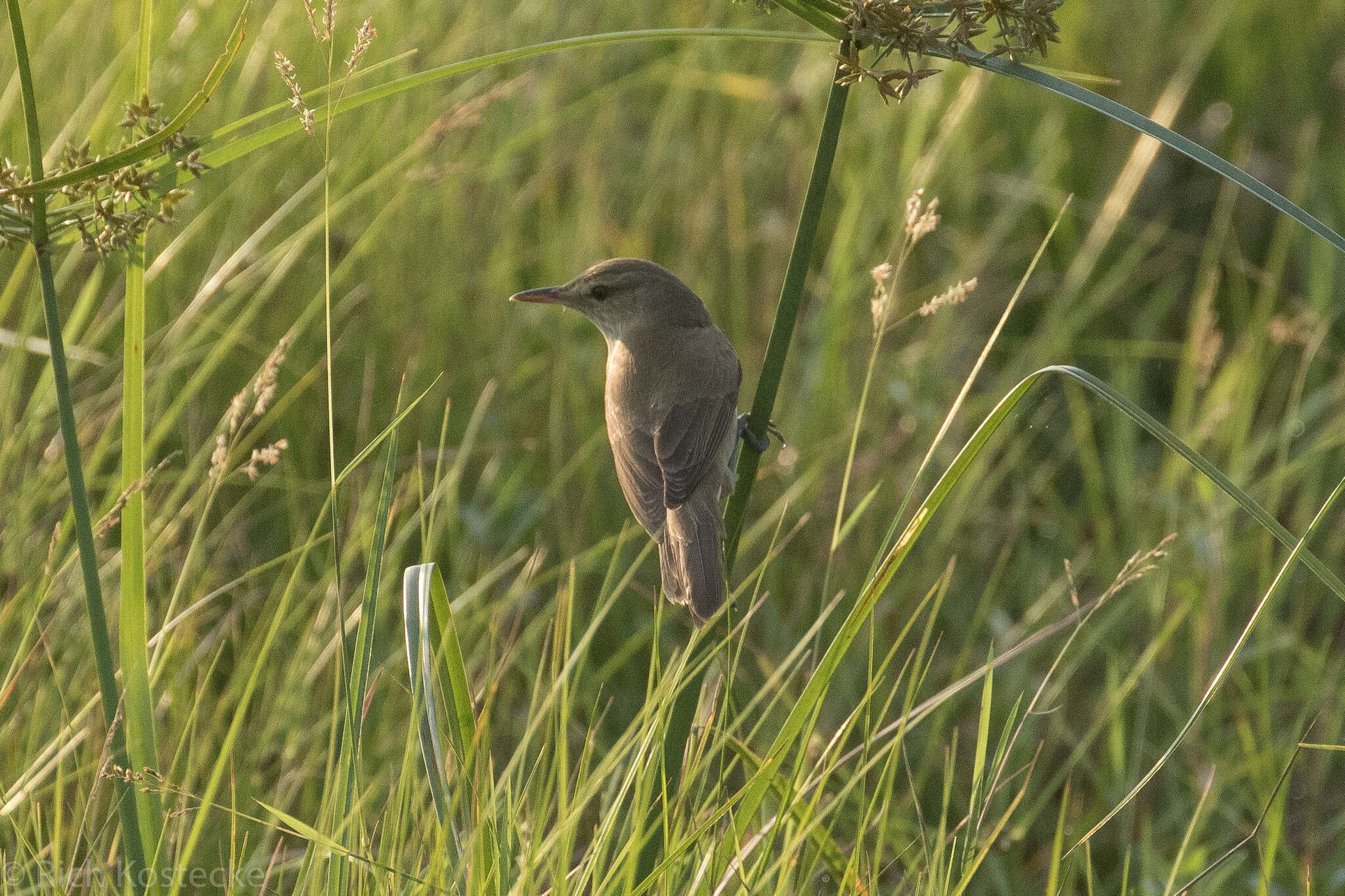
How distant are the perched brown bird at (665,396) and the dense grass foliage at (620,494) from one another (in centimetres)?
21

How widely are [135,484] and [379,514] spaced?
368 mm

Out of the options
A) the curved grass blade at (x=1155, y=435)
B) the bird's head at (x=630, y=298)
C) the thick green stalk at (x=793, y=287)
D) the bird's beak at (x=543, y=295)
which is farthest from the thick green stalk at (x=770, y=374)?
the bird's head at (x=630, y=298)

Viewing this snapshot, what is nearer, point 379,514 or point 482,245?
point 379,514

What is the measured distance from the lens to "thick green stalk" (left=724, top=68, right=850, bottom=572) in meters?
1.68

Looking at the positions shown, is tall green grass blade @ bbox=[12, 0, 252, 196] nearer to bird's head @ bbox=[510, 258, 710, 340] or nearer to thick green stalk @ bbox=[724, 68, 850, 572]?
thick green stalk @ bbox=[724, 68, 850, 572]

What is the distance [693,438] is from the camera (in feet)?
10.1

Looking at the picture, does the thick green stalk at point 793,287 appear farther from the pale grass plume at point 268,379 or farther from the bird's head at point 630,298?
the bird's head at point 630,298

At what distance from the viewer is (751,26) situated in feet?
18.5

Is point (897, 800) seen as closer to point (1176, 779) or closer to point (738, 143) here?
point (1176, 779)

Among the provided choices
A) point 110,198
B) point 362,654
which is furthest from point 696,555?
A: point 110,198

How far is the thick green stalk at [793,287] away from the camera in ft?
5.52

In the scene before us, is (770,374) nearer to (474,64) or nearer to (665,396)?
(474,64)

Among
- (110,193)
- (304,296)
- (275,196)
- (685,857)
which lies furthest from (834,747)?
(275,196)

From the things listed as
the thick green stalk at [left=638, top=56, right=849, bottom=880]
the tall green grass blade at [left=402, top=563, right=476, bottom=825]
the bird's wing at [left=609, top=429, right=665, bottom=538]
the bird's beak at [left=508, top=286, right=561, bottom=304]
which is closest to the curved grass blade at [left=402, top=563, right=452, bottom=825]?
the tall green grass blade at [left=402, top=563, right=476, bottom=825]
